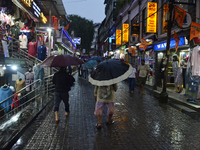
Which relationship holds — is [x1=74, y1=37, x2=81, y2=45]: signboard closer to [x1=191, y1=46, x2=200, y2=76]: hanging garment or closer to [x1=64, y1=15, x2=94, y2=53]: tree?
[x1=64, y1=15, x2=94, y2=53]: tree

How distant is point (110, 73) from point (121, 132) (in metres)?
1.63

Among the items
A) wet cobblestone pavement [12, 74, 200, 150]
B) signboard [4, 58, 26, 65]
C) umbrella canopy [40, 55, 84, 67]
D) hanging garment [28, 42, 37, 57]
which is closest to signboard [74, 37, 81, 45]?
hanging garment [28, 42, 37, 57]

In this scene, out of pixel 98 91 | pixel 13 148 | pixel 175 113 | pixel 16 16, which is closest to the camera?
pixel 13 148

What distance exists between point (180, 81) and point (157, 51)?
3839 millimetres

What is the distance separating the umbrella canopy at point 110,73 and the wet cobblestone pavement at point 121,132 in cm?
139

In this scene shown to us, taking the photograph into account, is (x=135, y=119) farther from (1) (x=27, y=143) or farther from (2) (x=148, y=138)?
(1) (x=27, y=143)

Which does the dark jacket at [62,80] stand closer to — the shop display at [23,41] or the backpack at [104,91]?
the backpack at [104,91]

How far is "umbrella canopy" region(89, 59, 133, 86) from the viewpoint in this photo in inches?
193

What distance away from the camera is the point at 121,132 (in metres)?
5.28

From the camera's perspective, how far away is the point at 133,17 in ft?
72.9

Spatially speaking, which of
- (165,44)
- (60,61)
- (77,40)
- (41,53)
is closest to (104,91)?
(60,61)

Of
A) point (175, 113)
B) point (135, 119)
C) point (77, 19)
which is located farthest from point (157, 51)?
point (77, 19)

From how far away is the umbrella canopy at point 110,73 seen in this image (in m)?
4.91

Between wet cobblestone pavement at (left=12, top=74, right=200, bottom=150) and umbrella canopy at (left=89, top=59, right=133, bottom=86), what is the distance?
4.55 ft
